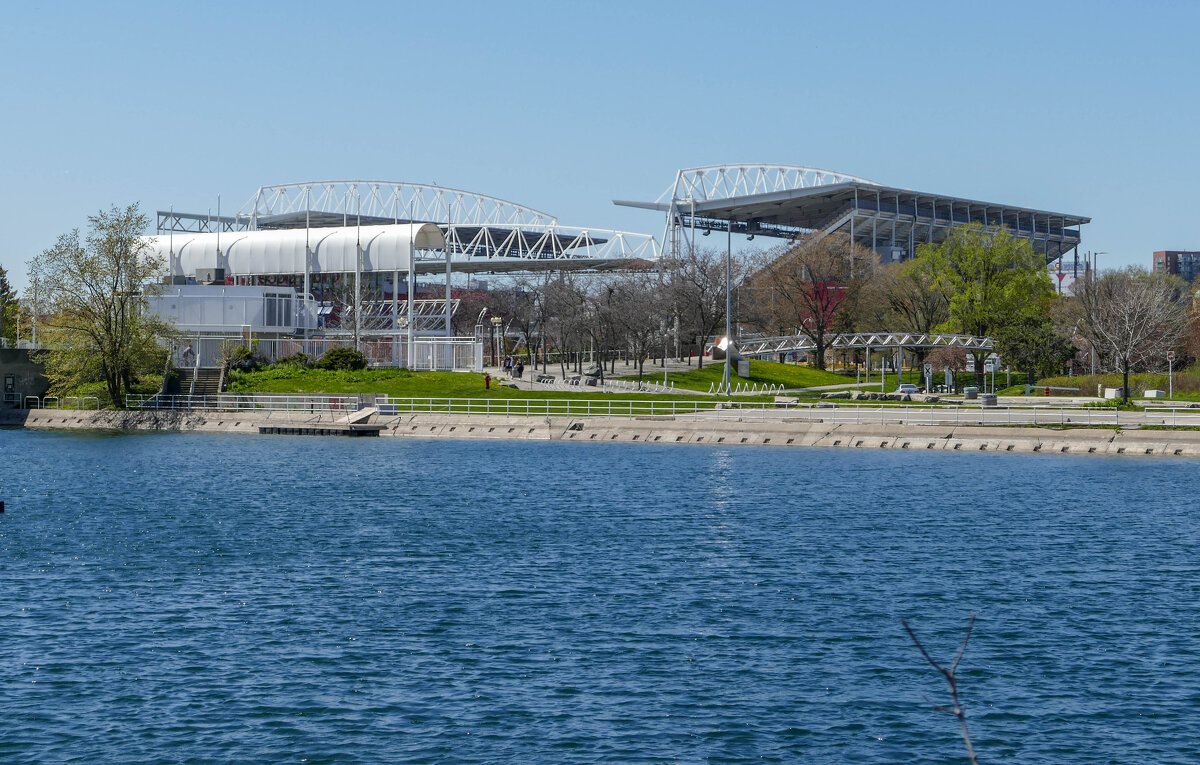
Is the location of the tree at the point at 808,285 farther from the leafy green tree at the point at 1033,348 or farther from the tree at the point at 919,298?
the leafy green tree at the point at 1033,348

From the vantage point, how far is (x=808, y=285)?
379 feet

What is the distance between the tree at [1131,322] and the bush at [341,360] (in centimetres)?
4893

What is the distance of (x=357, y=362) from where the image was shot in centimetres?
8944

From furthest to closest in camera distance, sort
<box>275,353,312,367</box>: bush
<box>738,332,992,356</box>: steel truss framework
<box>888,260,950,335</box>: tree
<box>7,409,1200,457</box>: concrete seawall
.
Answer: <box>888,260,950,335</box>: tree, <box>275,353,312,367</box>: bush, <box>738,332,992,356</box>: steel truss framework, <box>7,409,1200,457</box>: concrete seawall

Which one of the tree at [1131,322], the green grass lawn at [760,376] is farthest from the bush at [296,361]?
the tree at [1131,322]

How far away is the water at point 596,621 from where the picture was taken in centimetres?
1822

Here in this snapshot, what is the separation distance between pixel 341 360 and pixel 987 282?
48118 millimetres

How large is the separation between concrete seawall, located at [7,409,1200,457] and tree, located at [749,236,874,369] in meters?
47.3

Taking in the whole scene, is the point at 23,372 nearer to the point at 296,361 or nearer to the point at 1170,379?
the point at 296,361

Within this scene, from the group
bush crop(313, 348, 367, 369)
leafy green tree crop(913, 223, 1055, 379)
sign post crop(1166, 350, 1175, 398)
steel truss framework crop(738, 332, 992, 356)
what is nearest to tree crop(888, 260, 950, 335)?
leafy green tree crop(913, 223, 1055, 379)

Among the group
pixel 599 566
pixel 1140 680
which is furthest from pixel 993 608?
pixel 599 566

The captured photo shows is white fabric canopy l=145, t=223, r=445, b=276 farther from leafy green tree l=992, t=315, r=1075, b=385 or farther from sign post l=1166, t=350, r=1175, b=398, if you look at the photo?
sign post l=1166, t=350, r=1175, b=398

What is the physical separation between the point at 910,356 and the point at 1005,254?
63.2 feet

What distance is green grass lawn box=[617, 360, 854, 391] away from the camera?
299 feet
